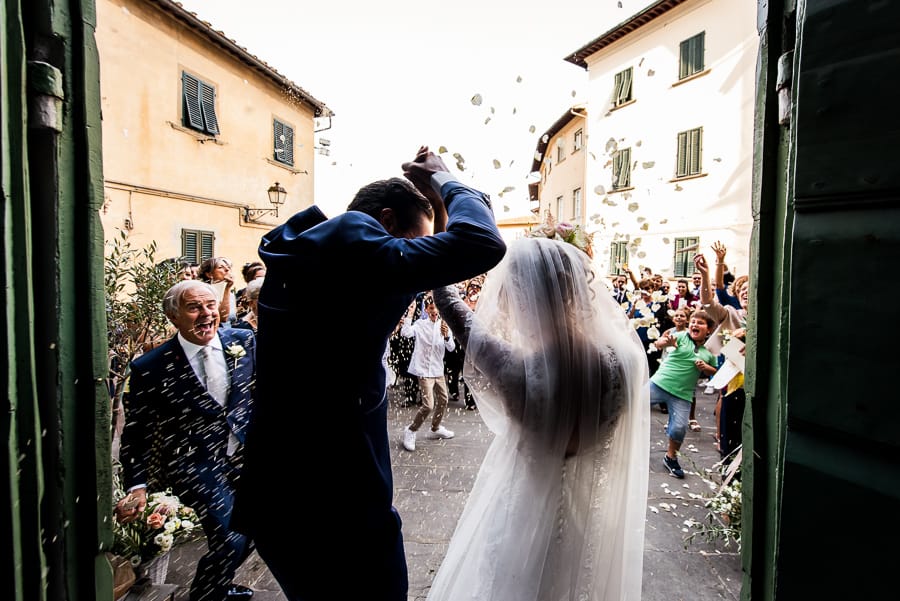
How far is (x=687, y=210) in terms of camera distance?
1296cm

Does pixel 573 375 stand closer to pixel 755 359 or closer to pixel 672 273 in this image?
pixel 755 359

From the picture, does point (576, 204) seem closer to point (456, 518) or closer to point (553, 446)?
point (456, 518)

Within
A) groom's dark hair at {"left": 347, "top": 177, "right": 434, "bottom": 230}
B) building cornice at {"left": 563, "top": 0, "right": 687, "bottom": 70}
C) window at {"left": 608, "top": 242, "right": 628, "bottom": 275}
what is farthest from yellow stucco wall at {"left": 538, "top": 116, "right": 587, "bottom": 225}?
groom's dark hair at {"left": 347, "top": 177, "right": 434, "bottom": 230}

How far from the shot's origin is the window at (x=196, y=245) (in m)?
11.2

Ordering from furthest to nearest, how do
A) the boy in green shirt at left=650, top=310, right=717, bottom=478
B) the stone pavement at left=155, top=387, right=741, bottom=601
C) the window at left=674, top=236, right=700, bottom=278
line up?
the window at left=674, top=236, right=700, bottom=278, the boy in green shirt at left=650, top=310, right=717, bottom=478, the stone pavement at left=155, top=387, right=741, bottom=601

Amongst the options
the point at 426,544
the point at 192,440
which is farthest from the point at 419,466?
the point at 192,440

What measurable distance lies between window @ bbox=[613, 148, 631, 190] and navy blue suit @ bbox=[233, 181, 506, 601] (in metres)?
14.9

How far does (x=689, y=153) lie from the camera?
42.1 feet

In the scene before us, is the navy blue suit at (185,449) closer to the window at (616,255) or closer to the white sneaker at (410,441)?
the white sneaker at (410,441)

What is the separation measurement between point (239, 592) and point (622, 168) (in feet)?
49.6

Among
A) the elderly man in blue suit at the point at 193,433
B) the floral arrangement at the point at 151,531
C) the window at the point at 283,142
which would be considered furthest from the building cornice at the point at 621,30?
the floral arrangement at the point at 151,531

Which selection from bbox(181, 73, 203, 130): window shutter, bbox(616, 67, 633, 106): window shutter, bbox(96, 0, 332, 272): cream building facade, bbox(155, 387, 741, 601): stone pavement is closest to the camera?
bbox(155, 387, 741, 601): stone pavement

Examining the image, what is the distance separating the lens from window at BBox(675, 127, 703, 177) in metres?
12.6

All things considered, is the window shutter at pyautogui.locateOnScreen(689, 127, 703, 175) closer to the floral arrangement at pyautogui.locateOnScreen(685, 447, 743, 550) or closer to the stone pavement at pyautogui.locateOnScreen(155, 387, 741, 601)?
the stone pavement at pyautogui.locateOnScreen(155, 387, 741, 601)
